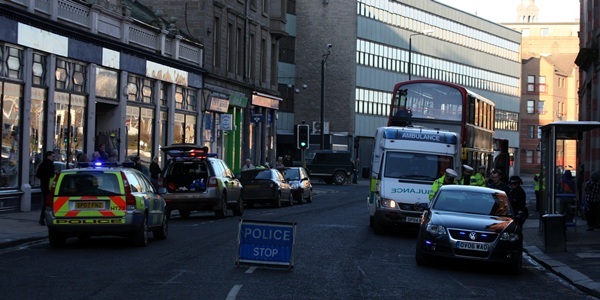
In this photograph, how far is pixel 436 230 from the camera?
1786cm

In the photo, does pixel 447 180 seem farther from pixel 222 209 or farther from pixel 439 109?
pixel 439 109

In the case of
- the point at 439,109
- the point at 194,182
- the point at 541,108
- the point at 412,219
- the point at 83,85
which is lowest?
the point at 412,219

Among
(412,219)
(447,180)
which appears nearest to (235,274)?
(447,180)

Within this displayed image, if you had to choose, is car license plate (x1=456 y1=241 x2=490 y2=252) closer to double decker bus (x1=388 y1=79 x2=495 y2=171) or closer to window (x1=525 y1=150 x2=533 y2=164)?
double decker bus (x1=388 y1=79 x2=495 y2=171)

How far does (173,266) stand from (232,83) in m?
36.6

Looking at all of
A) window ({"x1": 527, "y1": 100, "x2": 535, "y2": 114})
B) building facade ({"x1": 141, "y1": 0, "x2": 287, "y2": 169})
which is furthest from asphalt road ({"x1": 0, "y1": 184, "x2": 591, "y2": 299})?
window ({"x1": 527, "y1": 100, "x2": 535, "y2": 114})

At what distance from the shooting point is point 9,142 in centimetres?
2902

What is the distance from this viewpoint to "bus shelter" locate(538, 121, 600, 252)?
21812mm

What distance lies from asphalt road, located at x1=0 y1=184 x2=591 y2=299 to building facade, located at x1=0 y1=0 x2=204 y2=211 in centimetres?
775

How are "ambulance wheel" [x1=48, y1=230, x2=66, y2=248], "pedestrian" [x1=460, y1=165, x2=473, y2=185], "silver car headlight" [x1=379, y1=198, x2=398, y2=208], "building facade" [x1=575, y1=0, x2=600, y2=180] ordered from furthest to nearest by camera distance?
"building facade" [x1=575, y1=0, x2=600, y2=180]
"silver car headlight" [x1=379, y1=198, x2=398, y2=208]
"pedestrian" [x1=460, y1=165, x2=473, y2=185]
"ambulance wheel" [x1=48, y1=230, x2=66, y2=248]

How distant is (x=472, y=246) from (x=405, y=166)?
8295 millimetres

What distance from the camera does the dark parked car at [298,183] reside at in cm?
4212

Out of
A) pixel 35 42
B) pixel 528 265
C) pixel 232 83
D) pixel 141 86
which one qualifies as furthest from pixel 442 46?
pixel 528 265

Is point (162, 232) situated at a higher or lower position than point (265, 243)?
lower
